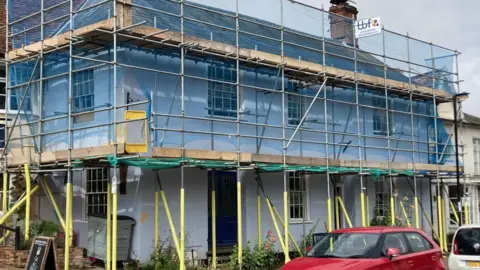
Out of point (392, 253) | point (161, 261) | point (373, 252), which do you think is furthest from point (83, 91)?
point (392, 253)

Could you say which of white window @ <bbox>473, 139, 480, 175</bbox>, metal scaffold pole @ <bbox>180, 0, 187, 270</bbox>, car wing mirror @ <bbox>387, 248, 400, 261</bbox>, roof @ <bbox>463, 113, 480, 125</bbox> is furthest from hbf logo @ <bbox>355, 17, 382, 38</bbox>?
car wing mirror @ <bbox>387, 248, 400, 261</bbox>

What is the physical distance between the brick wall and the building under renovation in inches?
37.2

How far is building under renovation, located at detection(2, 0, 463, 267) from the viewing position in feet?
46.5

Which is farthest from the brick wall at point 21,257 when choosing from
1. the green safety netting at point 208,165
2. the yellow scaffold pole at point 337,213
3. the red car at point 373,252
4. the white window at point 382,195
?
the white window at point 382,195

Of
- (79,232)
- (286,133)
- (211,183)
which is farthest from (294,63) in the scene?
(79,232)

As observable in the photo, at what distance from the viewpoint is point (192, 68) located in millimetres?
16016

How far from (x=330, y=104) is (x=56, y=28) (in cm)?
859

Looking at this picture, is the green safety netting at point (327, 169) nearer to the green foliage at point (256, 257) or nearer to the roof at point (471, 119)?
the green foliage at point (256, 257)

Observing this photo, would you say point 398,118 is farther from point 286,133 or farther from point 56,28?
point 56,28

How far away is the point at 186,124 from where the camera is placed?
15.6m

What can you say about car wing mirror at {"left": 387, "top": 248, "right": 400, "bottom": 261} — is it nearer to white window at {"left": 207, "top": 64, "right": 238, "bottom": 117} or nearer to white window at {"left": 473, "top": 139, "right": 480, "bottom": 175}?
white window at {"left": 207, "top": 64, "right": 238, "bottom": 117}

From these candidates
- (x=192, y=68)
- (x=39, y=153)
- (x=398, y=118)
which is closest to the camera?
(x=39, y=153)

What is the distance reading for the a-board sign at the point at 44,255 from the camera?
12492 mm

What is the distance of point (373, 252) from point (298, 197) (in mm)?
8690
